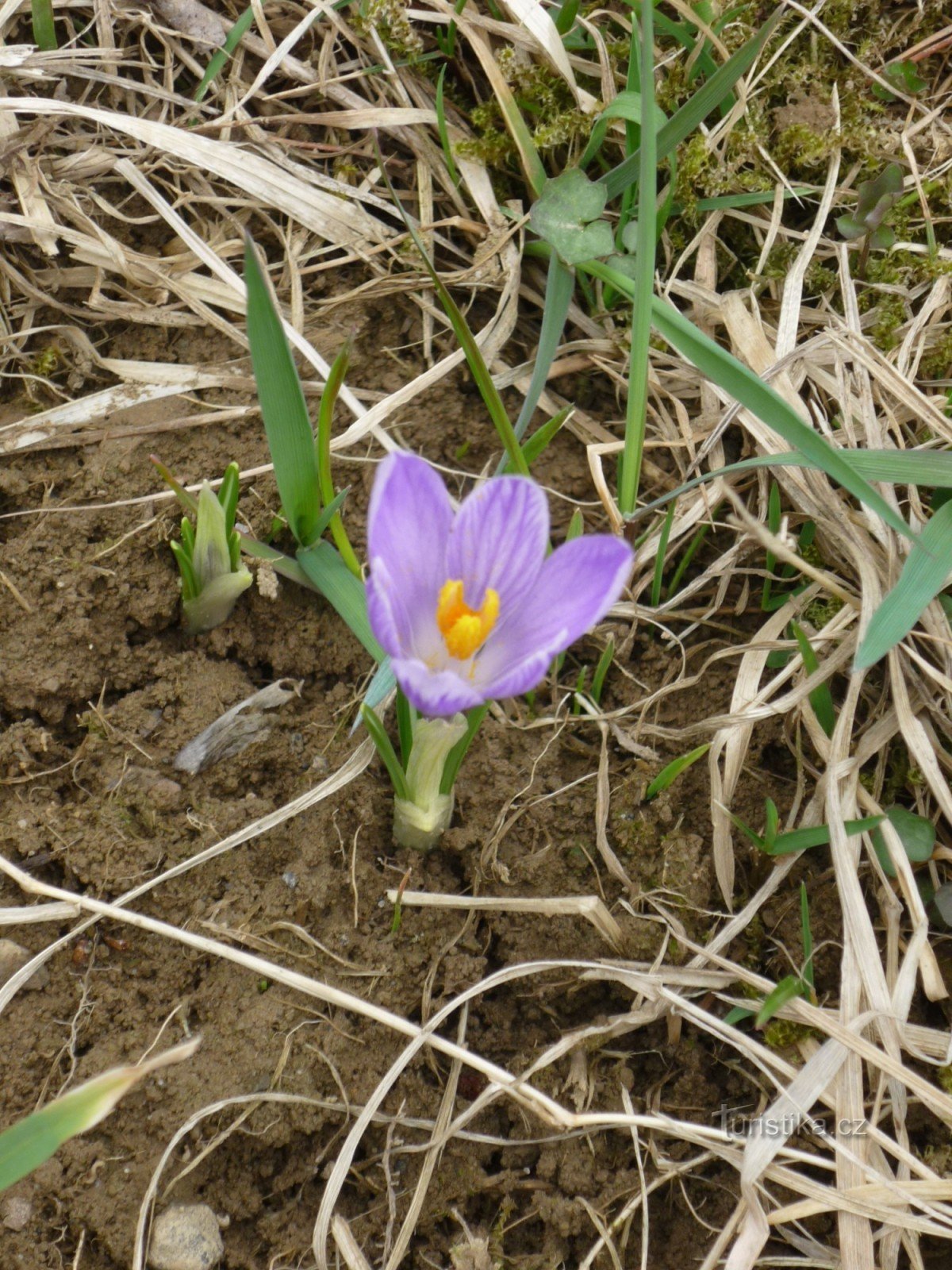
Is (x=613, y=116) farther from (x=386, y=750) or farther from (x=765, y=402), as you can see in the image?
(x=386, y=750)

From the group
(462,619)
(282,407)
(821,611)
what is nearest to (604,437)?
(821,611)

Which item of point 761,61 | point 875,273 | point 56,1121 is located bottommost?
point 56,1121

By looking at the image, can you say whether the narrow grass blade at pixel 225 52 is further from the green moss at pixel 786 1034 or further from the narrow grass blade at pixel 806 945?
the green moss at pixel 786 1034

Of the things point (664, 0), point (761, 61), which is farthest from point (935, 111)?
point (664, 0)

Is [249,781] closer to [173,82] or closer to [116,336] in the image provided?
[116,336]

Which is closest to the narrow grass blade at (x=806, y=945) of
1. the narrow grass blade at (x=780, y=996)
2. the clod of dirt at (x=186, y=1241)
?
the narrow grass blade at (x=780, y=996)

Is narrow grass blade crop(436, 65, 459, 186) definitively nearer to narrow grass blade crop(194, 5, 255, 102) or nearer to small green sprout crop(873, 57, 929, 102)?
narrow grass blade crop(194, 5, 255, 102)

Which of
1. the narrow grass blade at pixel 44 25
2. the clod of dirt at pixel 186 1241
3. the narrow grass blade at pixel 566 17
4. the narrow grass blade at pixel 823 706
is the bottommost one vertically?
the clod of dirt at pixel 186 1241
